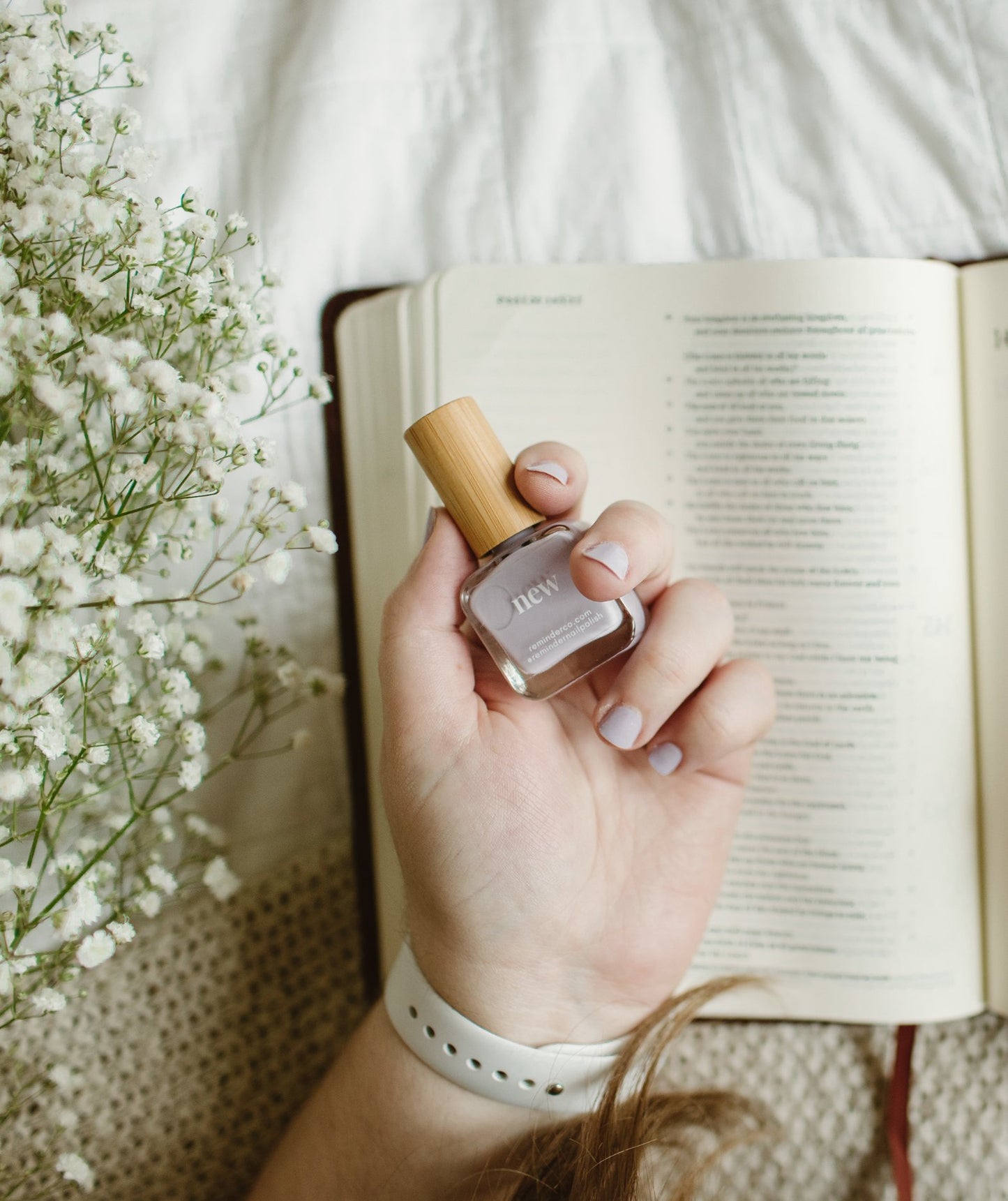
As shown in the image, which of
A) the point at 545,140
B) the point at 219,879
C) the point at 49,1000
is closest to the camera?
the point at 49,1000

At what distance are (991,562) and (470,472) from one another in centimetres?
47

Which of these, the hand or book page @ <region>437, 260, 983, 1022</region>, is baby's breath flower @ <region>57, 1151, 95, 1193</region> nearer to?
the hand

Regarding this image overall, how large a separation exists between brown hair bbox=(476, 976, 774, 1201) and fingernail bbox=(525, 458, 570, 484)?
388 millimetres

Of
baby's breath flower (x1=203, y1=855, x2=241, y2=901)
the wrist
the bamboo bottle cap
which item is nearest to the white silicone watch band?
the wrist

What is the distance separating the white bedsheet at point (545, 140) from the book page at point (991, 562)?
9cm

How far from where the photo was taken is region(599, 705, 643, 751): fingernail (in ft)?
1.85

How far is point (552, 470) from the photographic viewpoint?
0.55 meters

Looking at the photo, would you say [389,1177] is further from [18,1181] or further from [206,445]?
[206,445]

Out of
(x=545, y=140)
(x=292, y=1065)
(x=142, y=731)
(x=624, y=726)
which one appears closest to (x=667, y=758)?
(x=624, y=726)

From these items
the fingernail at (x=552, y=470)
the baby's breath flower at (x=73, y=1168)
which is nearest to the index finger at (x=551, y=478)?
the fingernail at (x=552, y=470)

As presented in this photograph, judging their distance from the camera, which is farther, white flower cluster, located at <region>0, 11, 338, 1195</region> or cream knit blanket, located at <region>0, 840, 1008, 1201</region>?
cream knit blanket, located at <region>0, 840, 1008, 1201</region>

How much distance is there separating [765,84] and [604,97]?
142mm

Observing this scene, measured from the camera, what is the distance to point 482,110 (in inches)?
31.8

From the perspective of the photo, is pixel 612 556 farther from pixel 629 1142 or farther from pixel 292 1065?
pixel 292 1065
